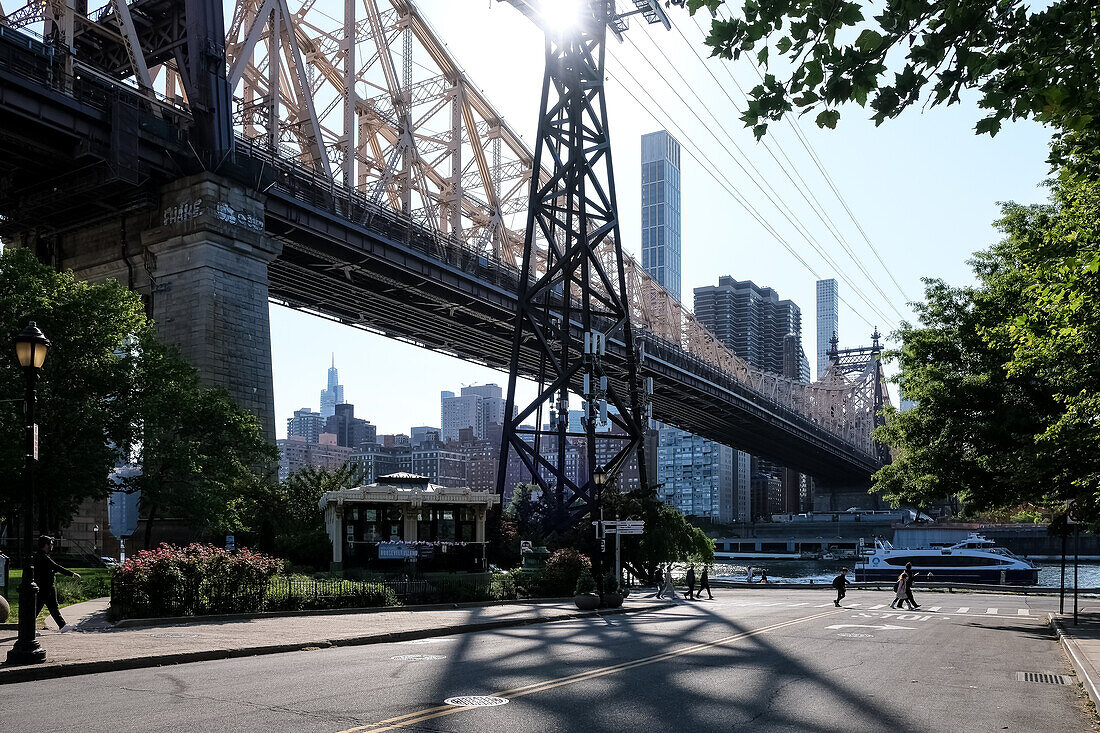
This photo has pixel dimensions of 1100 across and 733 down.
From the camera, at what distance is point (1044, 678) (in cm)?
1536

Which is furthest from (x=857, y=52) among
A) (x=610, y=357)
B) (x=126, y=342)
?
(x=610, y=357)

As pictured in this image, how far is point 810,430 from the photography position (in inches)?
4734

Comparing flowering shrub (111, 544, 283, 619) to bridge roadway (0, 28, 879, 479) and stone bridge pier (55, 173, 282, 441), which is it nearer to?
stone bridge pier (55, 173, 282, 441)

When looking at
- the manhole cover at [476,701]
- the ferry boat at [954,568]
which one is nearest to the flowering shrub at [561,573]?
the manhole cover at [476,701]

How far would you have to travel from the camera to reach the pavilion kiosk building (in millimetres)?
33969

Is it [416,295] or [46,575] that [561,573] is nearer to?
[46,575]

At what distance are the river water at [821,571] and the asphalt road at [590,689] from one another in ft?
206

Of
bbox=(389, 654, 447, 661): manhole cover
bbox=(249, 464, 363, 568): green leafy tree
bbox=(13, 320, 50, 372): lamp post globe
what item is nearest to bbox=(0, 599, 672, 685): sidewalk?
bbox=(389, 654, 447, 661): manhole cover

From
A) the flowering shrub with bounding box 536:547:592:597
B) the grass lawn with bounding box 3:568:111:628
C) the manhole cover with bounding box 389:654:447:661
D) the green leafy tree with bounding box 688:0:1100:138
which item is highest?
the green leafy tree with bounding box 688:0:1100:138

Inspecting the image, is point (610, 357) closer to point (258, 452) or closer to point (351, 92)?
point (351, 92)

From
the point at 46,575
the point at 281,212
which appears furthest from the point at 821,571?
the point at 46,575

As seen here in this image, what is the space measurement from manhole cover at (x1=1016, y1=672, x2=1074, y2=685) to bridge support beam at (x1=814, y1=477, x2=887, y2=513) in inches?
5962

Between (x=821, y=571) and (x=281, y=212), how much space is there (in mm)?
79841

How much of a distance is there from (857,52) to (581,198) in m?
37.0
